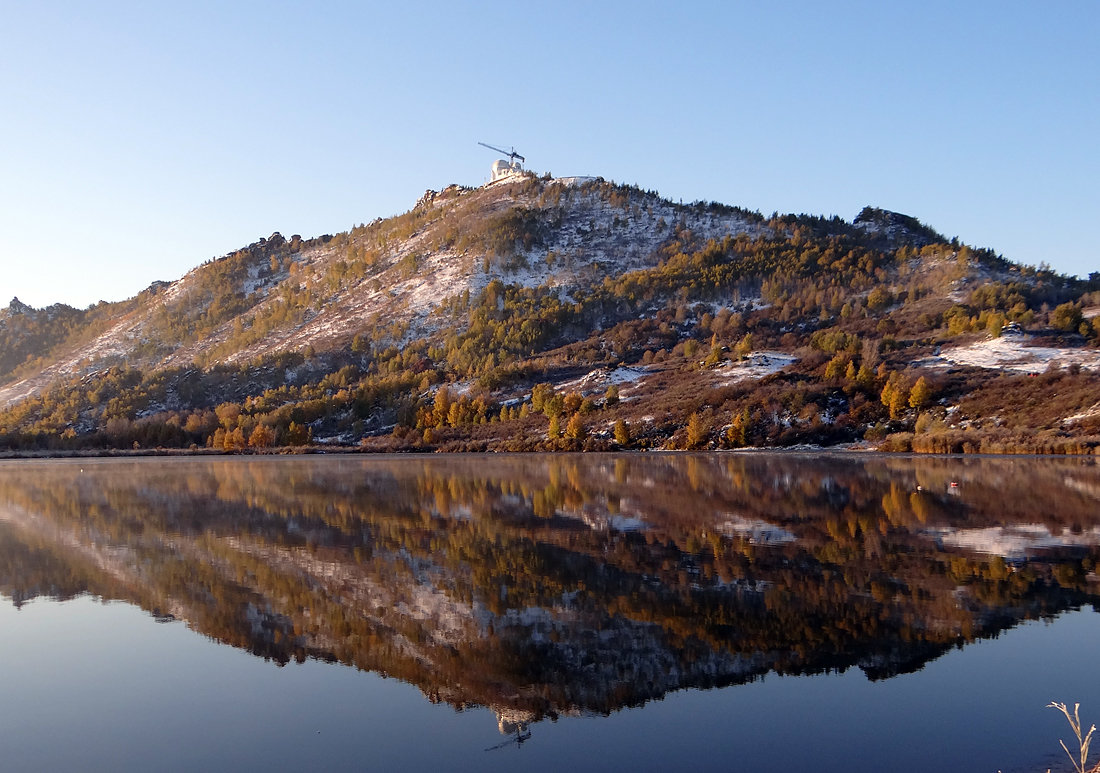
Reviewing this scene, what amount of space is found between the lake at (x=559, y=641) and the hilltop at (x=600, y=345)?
4783cm

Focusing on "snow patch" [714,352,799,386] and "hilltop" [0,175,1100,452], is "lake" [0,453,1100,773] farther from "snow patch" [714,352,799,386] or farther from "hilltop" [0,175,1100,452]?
"snow patch" [714,352,799,386]

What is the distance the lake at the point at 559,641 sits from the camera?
10266 mm

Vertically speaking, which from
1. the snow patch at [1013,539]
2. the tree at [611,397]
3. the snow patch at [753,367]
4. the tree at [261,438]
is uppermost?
the snow patch at [753,367]

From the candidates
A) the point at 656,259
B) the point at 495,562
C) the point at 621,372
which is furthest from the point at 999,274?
the point at 495,562

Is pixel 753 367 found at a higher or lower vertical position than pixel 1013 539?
higher

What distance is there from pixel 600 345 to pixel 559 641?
113 metres

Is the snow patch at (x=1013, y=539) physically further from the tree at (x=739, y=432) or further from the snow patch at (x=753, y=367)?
the snow patch at (x=753, y=367)

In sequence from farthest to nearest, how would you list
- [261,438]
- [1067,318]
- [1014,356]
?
[261,438]
[1067,318]
[1014,356]

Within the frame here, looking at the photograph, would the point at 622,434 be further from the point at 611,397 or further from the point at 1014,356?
the point at 1014,356

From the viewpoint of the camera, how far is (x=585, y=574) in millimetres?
19281

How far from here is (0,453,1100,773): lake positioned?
1027 centimetres

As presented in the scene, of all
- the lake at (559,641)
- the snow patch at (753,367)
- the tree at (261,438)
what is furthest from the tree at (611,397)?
the lake at (559,641)

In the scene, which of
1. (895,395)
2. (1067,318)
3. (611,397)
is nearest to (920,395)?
(895,395)

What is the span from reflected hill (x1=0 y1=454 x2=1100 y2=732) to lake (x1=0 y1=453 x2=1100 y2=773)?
88 millimetres
